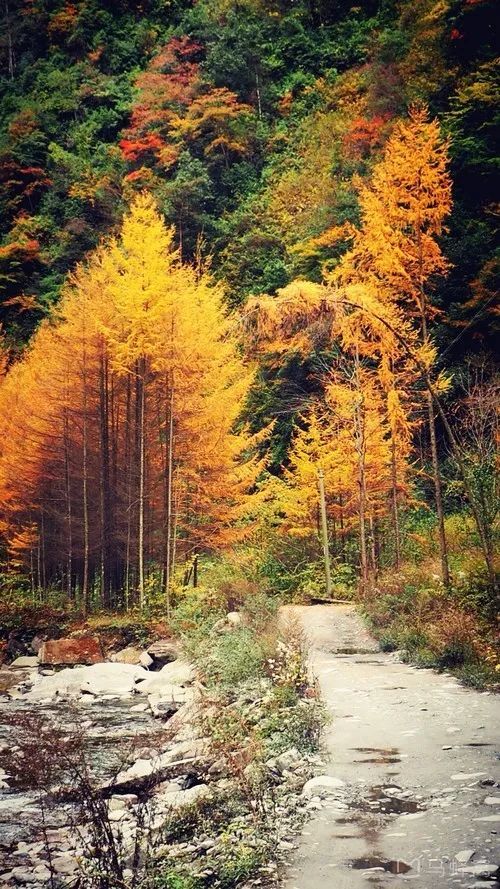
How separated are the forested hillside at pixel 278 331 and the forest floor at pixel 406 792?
227 cm

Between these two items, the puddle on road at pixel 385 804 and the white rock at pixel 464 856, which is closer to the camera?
the white rock at pixel 464 856

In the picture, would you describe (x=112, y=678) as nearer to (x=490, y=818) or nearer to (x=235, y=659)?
(x=235, y=659)

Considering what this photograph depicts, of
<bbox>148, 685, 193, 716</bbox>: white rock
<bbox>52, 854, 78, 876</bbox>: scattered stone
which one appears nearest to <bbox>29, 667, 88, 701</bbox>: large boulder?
<bbox>148, 685, 193, 716</bbox>: white rock

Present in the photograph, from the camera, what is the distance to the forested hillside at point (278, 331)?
15523 mm

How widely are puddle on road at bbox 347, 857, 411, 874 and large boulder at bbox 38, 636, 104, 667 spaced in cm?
1509

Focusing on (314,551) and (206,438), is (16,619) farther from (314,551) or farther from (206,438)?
(314,551)

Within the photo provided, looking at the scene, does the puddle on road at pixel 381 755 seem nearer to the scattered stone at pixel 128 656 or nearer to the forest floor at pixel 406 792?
the forest floor at pixel 406 792

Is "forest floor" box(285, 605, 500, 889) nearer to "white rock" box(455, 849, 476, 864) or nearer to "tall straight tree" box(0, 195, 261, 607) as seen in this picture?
"white rock" box(455, 849, 476, 864)

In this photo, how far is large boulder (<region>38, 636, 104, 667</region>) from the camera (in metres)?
18.3

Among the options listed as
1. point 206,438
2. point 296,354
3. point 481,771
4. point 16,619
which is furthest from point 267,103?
point 481,771

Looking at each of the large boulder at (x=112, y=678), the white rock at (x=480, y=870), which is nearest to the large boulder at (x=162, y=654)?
the large boulder at (x=112, y=678)

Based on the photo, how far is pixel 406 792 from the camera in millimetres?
5133

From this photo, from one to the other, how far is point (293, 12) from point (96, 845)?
5812cm

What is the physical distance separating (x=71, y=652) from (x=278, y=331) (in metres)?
10.8
